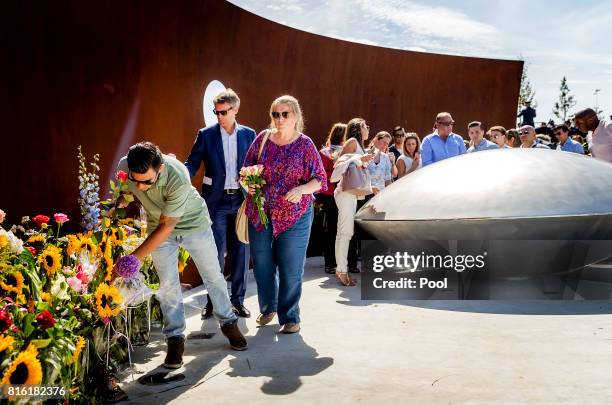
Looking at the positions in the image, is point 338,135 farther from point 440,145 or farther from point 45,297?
point 45,297

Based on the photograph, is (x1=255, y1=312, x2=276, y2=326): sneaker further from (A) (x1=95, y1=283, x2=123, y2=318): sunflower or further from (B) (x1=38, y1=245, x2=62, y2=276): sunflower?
(B) (x1=38, y1=245, x2=62, y2=276): sunflower

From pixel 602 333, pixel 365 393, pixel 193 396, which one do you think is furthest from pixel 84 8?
pixel 602 333

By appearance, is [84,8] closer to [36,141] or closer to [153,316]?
[36,141]

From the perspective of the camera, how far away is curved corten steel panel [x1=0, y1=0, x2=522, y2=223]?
14.6ft

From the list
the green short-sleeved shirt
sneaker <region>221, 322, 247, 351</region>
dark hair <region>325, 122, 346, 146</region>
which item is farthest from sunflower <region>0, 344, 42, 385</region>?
dark hair <region>325, 122, 346, 146</region>

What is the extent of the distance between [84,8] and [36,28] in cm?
68

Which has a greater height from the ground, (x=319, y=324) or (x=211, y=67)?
(x=211, y=67)

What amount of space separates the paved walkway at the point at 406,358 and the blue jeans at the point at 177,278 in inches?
10.6

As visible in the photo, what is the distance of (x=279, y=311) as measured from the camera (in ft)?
16.1

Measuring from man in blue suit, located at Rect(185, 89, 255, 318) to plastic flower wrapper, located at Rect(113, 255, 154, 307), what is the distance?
5.28 feet

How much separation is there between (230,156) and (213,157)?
151 millimetres

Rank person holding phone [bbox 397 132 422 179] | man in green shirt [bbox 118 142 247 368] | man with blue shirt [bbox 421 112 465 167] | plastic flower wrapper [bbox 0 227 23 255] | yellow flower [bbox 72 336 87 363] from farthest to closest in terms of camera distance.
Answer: person holding phone [bbox 397 132 422 179] < man with blue shirt [bbox 421 112 465 167] < man in green shirt [bbox 118 142 247 368] < plastic flower wrapper [bbox 0 227 23 255] < yellow flower [bbox 72 336 87 363]

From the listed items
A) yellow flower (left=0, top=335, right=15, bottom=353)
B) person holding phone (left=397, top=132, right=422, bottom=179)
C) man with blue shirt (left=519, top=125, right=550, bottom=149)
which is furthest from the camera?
man with blue shirt (left=519, top=125, right=550, bottom=149)

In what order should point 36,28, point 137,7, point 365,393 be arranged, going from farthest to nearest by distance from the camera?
1. point 137,7
2. point 36,28
3. point 365,393
